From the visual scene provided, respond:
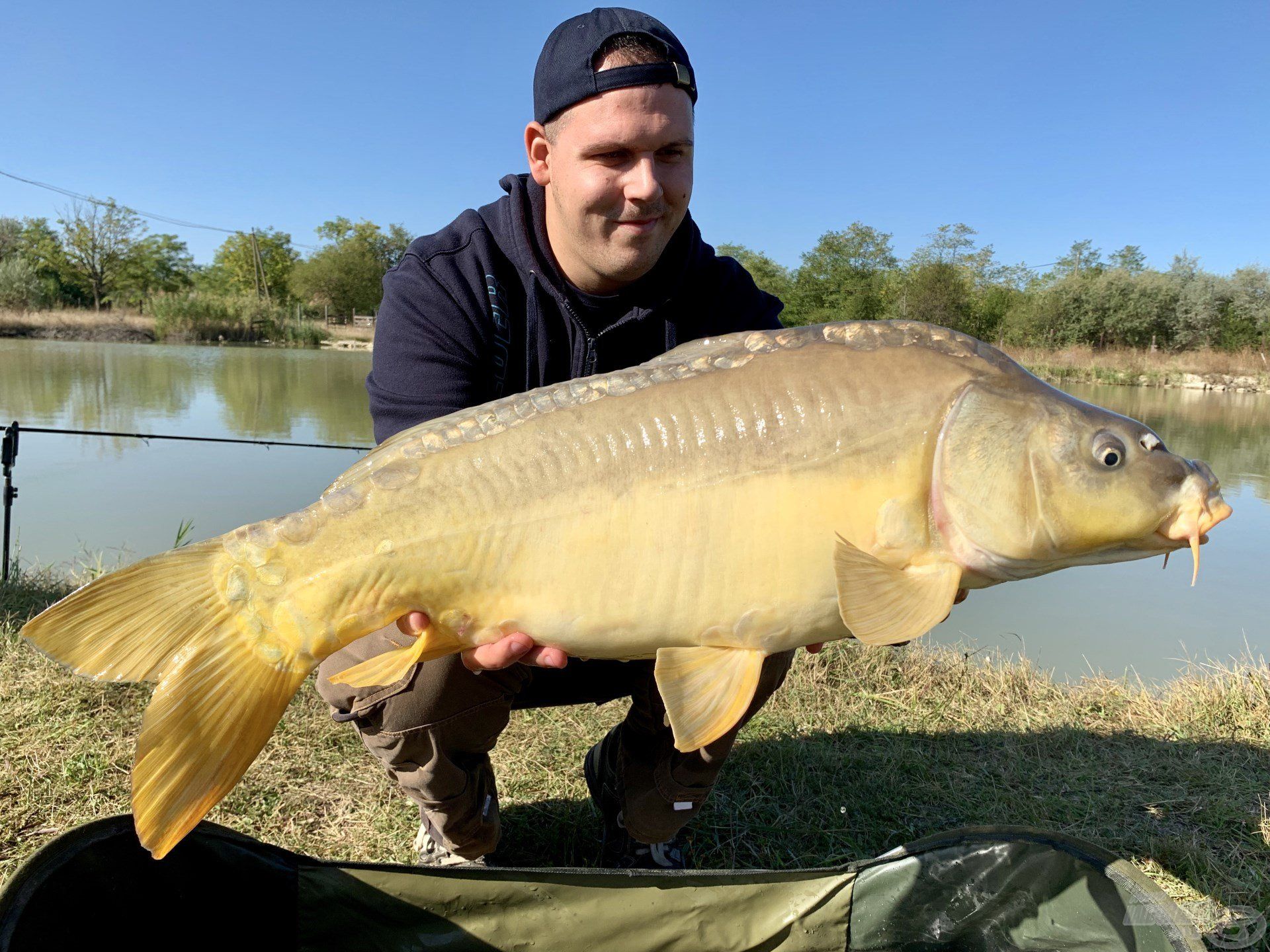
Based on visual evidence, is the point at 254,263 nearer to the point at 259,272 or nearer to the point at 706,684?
the point at 259,272

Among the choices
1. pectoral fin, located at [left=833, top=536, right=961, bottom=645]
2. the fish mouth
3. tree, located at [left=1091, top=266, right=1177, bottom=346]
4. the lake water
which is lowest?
the lake water

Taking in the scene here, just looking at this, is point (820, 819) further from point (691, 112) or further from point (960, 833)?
point (691, 112)

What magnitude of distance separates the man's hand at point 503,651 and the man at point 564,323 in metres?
0.18

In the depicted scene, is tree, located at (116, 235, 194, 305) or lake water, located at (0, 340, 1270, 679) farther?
tree, located at (116, 235, 194, 305)

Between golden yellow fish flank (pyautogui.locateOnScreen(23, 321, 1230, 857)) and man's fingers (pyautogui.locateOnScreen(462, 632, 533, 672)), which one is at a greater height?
golden yellow fish flank (pyautogui.locateOnScreen(23, 321, 1230, 857))

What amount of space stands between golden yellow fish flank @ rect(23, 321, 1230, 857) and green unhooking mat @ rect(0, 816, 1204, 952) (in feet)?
1.22

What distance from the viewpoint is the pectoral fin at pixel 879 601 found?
0.99 metres

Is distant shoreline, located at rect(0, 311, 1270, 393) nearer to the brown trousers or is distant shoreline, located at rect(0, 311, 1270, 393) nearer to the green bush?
the green bush

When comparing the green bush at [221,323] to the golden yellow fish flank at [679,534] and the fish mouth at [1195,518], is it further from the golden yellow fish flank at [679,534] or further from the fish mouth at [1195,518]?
the fish mouth at [1195,518]

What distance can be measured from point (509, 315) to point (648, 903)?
103 centimetres

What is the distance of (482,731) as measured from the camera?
147 centimetres

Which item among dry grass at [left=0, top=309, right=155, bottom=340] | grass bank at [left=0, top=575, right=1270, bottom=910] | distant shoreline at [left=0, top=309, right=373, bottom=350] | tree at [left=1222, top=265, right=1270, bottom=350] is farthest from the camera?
tree at [left=1222, top=265, right=1270, bottom=350]

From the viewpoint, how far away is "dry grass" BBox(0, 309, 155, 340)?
21.9 meters

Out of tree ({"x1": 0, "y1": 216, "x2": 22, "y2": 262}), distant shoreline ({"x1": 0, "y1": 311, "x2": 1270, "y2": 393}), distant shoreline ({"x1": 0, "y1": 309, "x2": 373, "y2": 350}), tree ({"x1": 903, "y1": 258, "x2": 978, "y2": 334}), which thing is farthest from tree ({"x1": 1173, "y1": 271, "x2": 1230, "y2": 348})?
tree ({"x1": 0, "y1": 216, "x2": 22, "y2": 262})
